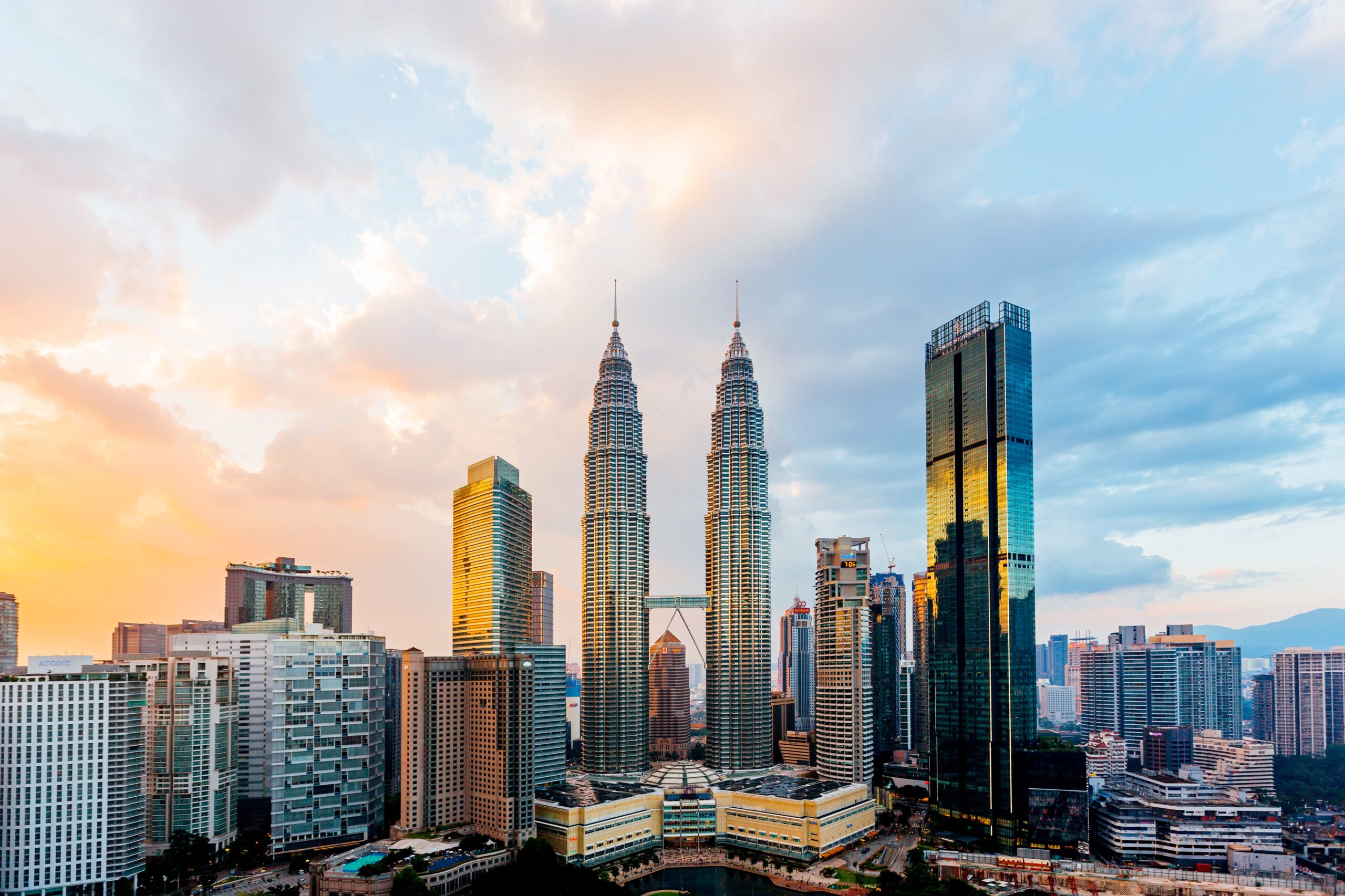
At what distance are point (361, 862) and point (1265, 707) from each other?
167m

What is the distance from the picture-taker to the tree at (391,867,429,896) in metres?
64.3

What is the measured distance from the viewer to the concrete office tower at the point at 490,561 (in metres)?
104

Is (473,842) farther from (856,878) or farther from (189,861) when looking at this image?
(856,878)

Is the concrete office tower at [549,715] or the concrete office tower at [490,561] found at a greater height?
the concrete office tower at [490,561]

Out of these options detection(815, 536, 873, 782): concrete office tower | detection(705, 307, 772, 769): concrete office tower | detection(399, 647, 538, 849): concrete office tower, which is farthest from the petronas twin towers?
detection(399, 647, 538, 849): concrete office tower

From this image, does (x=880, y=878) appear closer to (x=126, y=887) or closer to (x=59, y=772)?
(x=126, y=887)

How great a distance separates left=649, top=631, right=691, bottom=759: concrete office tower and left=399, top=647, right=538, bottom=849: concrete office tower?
68160 mm

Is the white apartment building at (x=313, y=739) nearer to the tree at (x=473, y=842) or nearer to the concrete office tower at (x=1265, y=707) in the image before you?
the tree at (x=473, y=842)

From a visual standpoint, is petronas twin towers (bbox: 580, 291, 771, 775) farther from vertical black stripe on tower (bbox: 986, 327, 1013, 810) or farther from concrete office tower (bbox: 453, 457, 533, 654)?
vertical black stripe on tower (bbox: 986, 327, 1013, 810)

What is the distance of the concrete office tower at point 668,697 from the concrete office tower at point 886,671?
120 ft

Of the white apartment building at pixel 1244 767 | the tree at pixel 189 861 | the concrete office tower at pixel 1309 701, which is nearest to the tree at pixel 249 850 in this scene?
the tree at pixel 189 861

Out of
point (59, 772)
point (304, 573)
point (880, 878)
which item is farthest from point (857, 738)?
point (304, 573)

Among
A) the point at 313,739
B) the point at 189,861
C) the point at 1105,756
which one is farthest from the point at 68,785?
the point at 1105,756

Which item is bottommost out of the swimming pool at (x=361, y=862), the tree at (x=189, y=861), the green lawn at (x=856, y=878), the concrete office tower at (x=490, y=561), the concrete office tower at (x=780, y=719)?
the concrete office tower at (x=780, y=719)
